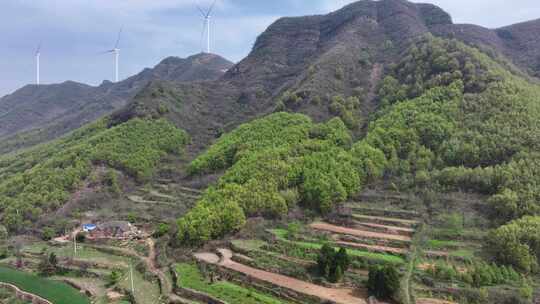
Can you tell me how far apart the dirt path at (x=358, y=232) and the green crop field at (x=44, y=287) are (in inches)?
788

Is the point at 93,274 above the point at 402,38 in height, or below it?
below

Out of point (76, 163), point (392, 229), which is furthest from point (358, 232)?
point (76, 163)

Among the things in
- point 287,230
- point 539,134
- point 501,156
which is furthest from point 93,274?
point 539,134

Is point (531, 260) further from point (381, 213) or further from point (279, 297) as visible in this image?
point (279, 297)

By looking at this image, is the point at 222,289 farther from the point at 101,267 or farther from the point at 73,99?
the point at 73,99

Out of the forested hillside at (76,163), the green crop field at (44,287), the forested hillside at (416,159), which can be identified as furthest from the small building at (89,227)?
the forested hillside at (416,159)

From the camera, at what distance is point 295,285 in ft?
99.5

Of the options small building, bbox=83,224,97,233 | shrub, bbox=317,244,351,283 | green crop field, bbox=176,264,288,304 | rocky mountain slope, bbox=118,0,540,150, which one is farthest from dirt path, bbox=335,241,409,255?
rocky mountain slope, bbox=118,0,540,150

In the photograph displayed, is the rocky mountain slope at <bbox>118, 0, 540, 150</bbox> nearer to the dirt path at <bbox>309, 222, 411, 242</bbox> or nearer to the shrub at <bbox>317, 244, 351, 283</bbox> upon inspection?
the dirt path at <bbox>309, 222, 411, 242</bbox>

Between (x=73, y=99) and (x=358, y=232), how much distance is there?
15200cm

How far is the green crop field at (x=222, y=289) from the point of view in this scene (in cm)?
2917

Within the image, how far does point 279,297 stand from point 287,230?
10.8 meters

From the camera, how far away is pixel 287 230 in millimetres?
40156

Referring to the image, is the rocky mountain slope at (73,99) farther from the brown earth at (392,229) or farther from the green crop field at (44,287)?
the brown earth at (392,229)
